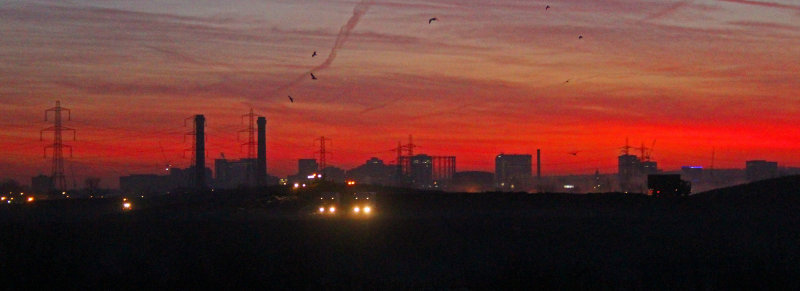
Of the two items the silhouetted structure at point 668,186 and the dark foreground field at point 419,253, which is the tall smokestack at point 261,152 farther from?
the dark foreground field at point 419,253

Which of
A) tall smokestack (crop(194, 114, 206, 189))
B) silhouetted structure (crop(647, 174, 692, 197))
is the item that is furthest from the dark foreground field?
tall smokestack (crop(194, 114, 206, 189))

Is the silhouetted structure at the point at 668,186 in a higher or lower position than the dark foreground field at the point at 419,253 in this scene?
higher

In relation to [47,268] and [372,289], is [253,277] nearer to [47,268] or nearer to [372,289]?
[372,289]

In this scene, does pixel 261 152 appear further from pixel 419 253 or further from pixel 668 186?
pixel 419 253

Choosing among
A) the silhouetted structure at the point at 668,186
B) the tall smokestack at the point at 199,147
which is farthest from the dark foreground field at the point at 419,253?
the tall smokestack at the point at 199,147

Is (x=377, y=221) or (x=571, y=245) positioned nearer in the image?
(x=571, y=245)

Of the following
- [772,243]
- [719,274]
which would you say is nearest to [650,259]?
[719,274]

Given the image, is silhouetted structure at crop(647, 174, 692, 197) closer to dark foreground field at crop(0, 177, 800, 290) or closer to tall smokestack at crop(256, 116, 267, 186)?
dark foreground field at crop(0, 177, 800, 290)

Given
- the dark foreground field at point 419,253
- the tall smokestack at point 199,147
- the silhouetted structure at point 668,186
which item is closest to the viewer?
the dark foreground field at point 419,253
